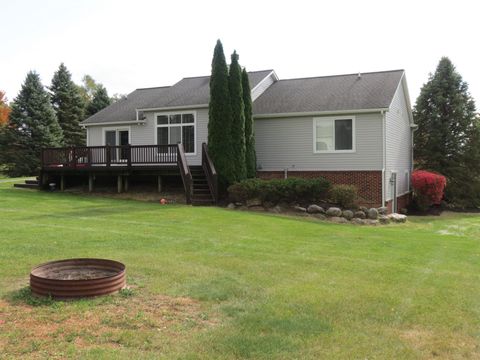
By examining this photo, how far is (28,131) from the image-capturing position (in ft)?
120

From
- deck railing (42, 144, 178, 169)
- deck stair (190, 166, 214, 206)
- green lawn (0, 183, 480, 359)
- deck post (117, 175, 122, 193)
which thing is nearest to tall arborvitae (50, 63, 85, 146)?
deck railing (42, 144, 178, 169)

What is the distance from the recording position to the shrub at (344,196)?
15.7m

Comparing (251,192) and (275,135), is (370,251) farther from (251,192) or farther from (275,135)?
(275,135)

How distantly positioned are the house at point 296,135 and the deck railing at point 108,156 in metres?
0.04

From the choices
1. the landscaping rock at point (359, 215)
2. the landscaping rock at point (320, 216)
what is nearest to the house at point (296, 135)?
the landscaping rock at point (359, 215)

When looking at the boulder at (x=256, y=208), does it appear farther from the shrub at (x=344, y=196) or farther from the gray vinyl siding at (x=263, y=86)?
the gray vinyl siding at (x=263, y=86)

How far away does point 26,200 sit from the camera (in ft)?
52.9

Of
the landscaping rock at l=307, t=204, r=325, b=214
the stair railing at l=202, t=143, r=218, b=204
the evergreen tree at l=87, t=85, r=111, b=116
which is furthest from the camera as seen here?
the evergreen tree at l=87, t=85, r=111, b=116

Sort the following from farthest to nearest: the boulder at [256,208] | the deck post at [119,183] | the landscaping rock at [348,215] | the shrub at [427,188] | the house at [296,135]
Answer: the shrub at [427,188] → the deck post at [119,183] → the house at [296,135] → the boulder at [256,208] → the landscaping rock at [348,215]

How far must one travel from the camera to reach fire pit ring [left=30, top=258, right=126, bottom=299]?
5.17 m

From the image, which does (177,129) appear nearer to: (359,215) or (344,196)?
(344,196)

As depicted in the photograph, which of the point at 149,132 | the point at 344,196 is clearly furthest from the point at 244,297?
the point at 149,132

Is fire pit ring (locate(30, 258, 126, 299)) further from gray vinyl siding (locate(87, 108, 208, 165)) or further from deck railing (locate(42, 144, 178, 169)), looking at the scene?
gray vinyl siding (locate(87, 108, 208, 165))

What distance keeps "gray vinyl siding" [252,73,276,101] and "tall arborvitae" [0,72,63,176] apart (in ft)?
69.4
